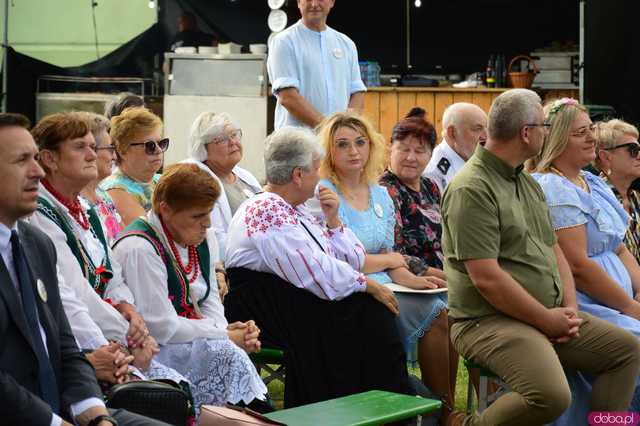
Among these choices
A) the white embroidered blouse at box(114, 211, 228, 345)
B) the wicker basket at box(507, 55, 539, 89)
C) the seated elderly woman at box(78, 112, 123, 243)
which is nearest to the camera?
the white embroidered blouse at box(114, 211, 228, 345)

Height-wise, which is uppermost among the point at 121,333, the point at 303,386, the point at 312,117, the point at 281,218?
the point at 312,117

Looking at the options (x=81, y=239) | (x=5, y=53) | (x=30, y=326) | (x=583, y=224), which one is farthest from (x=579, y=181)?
(x=5, y=53)

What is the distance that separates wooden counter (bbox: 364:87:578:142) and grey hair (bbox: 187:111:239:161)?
5.67 metres

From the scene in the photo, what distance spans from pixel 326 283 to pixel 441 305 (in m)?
0.72

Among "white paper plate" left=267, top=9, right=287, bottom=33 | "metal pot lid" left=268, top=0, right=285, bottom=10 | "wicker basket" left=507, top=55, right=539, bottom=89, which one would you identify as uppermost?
"metal pot lid" left=268, top=0, right=285, bottom=10

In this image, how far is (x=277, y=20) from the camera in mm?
11883

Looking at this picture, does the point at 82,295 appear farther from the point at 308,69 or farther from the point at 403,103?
the point at 403,103

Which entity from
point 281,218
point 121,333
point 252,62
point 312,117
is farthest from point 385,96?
point 121,333

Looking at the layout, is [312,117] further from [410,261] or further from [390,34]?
[390,34]

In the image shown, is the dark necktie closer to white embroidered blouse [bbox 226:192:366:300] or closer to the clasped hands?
the clasped hands

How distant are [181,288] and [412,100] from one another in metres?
7.46

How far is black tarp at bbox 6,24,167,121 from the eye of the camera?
11.6 meters

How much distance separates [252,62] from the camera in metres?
11.8

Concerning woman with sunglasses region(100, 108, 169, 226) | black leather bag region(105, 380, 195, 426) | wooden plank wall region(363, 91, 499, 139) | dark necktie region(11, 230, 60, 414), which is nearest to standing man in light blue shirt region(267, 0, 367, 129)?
woman with sunglasses region(100, 108, 169, 226)
